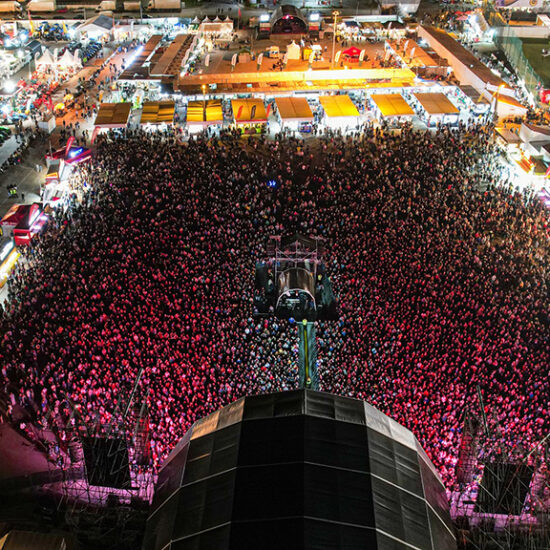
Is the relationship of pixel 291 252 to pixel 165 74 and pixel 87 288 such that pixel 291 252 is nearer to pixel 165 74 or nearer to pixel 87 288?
pixel 87 288

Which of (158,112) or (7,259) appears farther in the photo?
(158,112)

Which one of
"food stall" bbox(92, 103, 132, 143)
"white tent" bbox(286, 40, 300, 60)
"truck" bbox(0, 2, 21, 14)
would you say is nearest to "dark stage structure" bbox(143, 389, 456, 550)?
"food stall" bbox(92, 103, 132, 143)

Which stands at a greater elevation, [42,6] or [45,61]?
[42,6]

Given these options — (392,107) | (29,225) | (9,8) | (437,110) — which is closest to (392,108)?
(392,107)

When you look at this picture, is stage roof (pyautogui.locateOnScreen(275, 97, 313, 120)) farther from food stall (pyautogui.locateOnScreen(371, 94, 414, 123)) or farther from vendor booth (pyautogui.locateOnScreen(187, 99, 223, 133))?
food stall (pyautogui.locateOnScreen(371, 94, 414, 123))

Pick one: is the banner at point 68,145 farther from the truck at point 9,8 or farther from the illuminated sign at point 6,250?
the truck at point 9,8

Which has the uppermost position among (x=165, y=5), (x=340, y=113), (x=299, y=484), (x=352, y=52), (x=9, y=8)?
(x=299, y=484)

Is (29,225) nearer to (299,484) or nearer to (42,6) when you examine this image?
(299,484)
